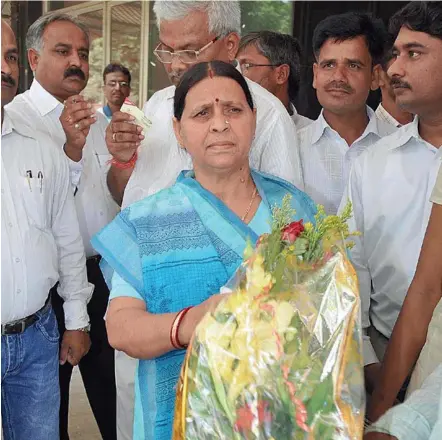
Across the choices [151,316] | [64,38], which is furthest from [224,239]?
[64,38]

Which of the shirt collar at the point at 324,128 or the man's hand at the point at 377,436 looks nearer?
the man's hand at the point at 377,436

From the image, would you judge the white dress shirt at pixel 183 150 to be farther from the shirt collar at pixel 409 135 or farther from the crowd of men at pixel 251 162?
the shirt collar at pixel 409 135

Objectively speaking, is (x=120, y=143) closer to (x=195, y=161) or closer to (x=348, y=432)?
(x=195, y=161)

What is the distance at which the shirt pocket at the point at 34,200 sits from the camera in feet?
7.02

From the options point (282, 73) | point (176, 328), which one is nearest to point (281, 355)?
point (176, 328)

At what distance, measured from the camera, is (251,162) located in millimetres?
1962

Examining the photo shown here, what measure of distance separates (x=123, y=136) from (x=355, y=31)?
3.30ft

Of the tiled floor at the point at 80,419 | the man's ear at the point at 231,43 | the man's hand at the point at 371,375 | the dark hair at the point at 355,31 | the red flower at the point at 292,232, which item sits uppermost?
the dark hair at the point at 355,31

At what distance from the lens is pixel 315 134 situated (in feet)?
8.57

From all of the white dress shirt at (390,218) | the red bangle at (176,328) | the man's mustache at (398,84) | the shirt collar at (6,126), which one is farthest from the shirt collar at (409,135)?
the shirt collar at (6,126)

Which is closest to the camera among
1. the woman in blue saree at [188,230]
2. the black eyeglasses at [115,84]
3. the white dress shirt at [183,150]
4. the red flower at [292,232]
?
the red flower at [292,232]

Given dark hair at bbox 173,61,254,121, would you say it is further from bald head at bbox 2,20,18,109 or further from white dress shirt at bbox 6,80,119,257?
white dress shirt at bbox 6,80,119,257

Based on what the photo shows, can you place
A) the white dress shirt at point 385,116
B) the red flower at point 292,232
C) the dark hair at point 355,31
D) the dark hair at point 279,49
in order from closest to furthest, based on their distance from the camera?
the red flower at point 292,232, the dark hair at point 355,31, the dark hair at point 279,49, the white dress shirt at point 385,116

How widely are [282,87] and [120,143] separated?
1.12 meters
